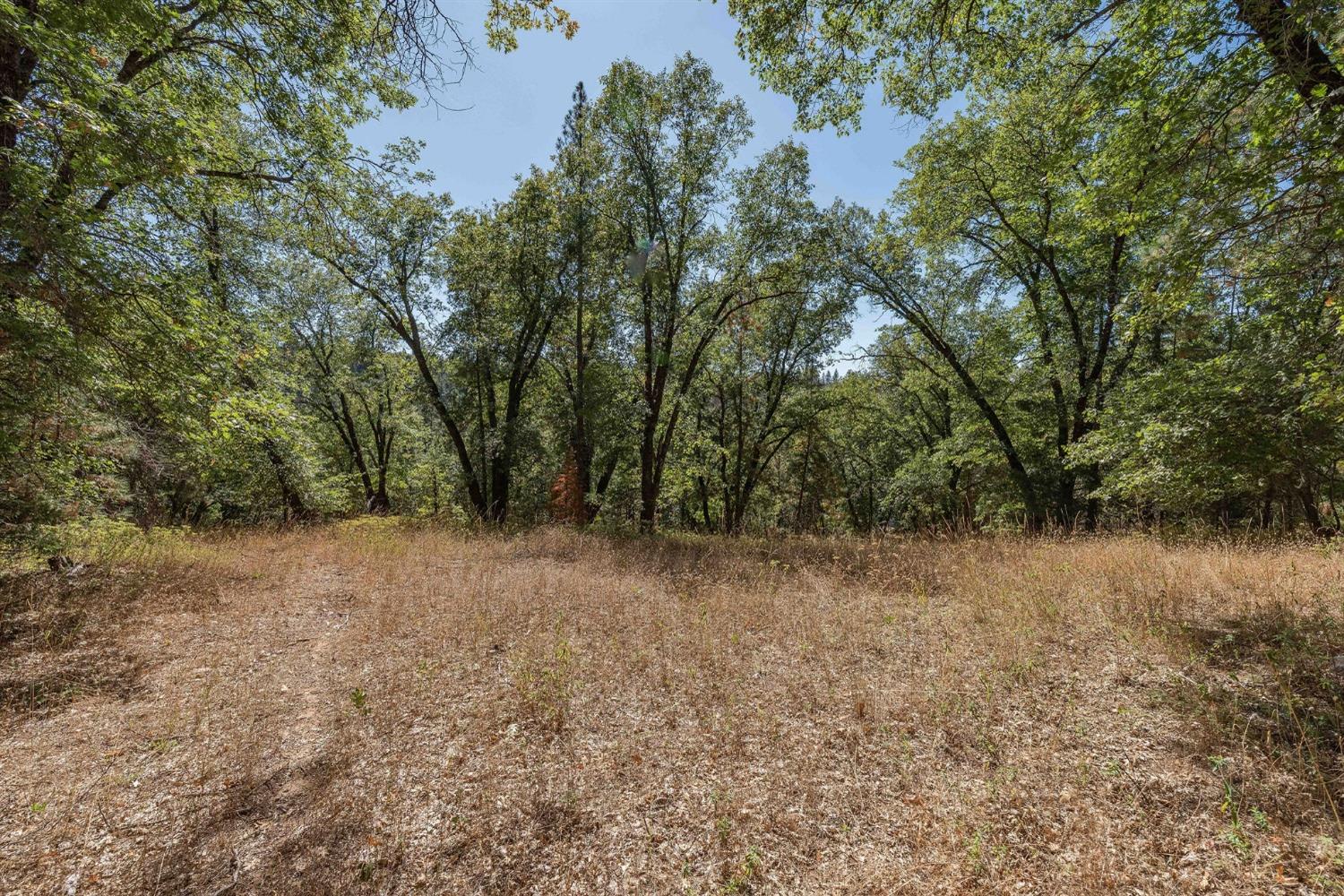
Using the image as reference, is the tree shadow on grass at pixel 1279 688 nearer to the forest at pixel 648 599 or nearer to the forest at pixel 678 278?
the forest at pixel 648 599

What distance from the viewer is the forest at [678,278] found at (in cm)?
472

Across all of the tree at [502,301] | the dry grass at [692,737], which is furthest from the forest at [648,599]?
the tree at [502,301]

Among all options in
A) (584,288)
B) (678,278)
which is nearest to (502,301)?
(584,288)

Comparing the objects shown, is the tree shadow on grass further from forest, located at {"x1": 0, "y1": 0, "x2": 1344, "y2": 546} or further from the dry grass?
forest, located at {"x1": 0, "y1": 0, "x2": 1344, "y2": 546}

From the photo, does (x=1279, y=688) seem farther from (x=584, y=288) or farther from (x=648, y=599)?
(x=584, y=288)

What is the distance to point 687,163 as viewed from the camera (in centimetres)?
1346

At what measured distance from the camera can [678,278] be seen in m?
14.4

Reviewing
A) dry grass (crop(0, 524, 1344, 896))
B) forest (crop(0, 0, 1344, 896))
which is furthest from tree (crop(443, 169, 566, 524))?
dry grass (crop(0, 524, 1344, 896))

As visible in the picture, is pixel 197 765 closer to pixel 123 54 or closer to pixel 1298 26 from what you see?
pixel 123 54

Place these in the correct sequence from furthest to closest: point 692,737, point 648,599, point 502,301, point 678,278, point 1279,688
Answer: point 502,301
point 678,278
point 648,599
point 692,737
point 1279,688

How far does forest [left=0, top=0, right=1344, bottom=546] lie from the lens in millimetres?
4723

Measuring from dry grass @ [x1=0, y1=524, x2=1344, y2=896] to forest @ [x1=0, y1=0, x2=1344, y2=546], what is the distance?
2579mm

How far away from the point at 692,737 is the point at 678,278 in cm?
1277

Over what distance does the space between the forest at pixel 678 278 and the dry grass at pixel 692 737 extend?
2.58 metres
